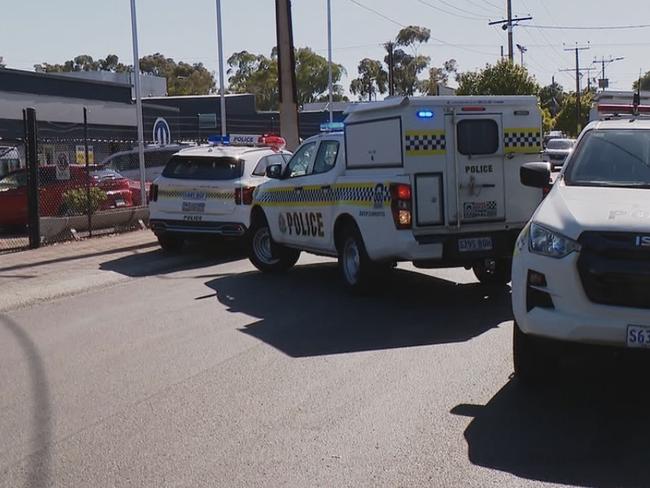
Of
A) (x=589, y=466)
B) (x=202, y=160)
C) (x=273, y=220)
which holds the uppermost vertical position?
(x=202, y=160)

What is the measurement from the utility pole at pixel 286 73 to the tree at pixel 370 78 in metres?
69.5

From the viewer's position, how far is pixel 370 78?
97.0 m

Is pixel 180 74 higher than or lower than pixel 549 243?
higher

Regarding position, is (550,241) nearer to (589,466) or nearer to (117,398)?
(589,466)

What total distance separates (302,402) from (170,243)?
9.59 metres

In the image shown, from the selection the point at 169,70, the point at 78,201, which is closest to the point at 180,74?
the point at 169,70

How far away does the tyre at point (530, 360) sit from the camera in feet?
20.2

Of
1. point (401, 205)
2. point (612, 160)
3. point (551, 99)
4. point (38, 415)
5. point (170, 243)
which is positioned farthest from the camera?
point (551, 99)

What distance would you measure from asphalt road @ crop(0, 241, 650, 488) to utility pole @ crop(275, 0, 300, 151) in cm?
1585

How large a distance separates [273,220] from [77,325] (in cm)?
392

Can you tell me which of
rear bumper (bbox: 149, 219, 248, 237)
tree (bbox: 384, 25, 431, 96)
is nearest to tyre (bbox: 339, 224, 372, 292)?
rear bumper (bbox: 149, 219, 248, 237)

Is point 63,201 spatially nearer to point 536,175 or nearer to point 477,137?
point 477,137

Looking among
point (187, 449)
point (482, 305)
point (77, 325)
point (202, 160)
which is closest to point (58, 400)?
point (187, 449)

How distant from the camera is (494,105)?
10234mm
